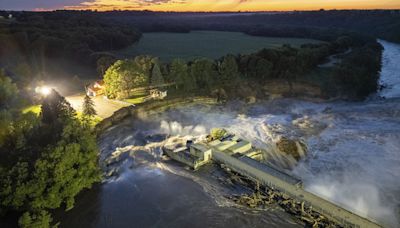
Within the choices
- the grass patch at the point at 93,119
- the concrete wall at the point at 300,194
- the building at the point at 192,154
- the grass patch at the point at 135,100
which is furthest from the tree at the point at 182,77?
the concrete wall at the point at 300,194

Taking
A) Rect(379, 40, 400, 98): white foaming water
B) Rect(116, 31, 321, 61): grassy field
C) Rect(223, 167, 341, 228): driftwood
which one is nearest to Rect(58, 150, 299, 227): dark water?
Rect(223, 167, 341, 228): driftwood

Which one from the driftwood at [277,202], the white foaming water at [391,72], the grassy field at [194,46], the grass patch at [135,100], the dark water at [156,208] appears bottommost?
the white foaming water at [391,72]

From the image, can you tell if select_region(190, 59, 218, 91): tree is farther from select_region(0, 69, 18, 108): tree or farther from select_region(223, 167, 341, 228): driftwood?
select_region(223, 167, 341, 228): driftwood

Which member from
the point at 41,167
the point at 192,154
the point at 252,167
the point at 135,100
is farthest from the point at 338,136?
the point at 41,167

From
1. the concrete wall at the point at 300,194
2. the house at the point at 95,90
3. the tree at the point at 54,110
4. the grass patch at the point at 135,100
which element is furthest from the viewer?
the house at the point at 95,90

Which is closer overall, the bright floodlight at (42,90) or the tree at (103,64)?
the bright floodlight at (42,90)

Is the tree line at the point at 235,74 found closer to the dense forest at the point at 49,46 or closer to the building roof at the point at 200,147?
the dense forest at the point at 49,46

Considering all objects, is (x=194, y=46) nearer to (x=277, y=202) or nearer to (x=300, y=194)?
(x=277, y=202)

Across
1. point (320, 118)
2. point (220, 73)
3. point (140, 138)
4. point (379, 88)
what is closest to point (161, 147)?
point (140, 138)
